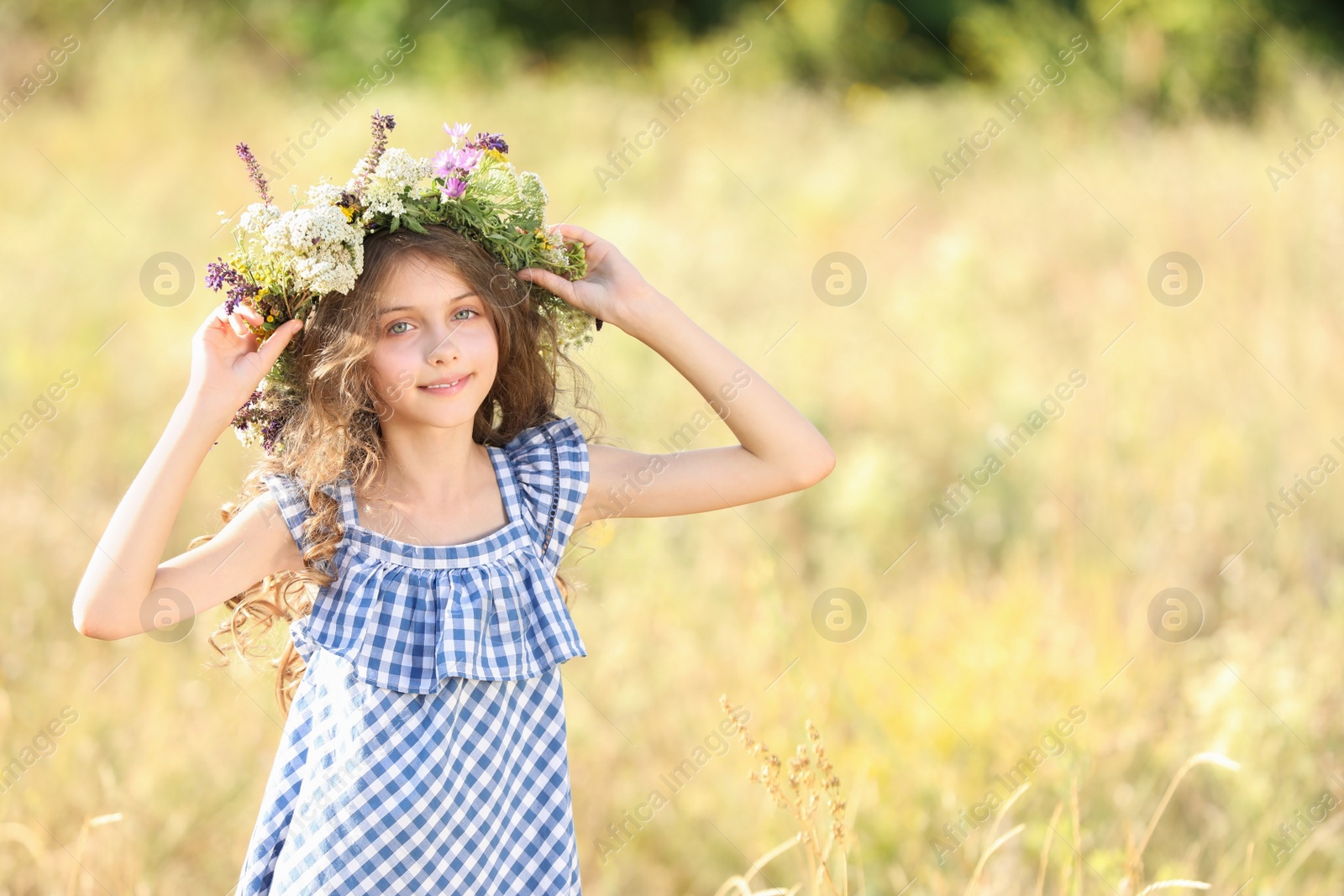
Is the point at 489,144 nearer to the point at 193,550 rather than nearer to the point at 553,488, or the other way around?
the point at 553,488

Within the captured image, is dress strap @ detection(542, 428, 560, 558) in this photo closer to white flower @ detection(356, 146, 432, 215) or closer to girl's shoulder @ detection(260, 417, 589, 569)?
girl's shoulder @ detection(260, 417, 589, 569)

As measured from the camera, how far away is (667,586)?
383cm

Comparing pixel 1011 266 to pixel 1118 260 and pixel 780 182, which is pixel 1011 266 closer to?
pixel 1118 260

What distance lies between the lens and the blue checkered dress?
5.83 ft

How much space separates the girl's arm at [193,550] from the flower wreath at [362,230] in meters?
0.06

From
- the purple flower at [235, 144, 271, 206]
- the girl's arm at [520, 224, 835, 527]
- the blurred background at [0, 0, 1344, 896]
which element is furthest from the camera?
the blurred background at [0, 0, 1344, 896]

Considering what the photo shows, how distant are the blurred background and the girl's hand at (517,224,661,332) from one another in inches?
19.1

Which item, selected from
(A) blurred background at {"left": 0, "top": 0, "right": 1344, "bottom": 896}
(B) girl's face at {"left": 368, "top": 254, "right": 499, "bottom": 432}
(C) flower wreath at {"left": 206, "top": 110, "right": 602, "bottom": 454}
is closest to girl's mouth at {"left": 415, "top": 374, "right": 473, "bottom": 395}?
(B) girl's face at {"left": 368, "top": 254, "right": 499, "bottom": 432}

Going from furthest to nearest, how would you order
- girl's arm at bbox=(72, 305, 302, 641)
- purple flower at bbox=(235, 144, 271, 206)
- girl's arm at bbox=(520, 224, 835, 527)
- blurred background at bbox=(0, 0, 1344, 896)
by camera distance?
blurred background at bbox=(0, 0, 1344, 896) < girl's arm at bbox=(520, 224, 835, 527) < purple flower at bbox=(235, 144, 271, 206) < girl's arm at bbox=(72, 305, 302, 641)

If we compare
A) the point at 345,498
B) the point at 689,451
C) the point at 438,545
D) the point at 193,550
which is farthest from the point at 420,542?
the point at 689,451

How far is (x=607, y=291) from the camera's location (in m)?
1.93

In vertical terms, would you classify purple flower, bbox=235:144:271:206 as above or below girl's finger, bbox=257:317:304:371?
above

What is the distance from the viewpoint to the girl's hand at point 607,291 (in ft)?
6.26

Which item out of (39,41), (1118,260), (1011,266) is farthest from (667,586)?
(39,41)
